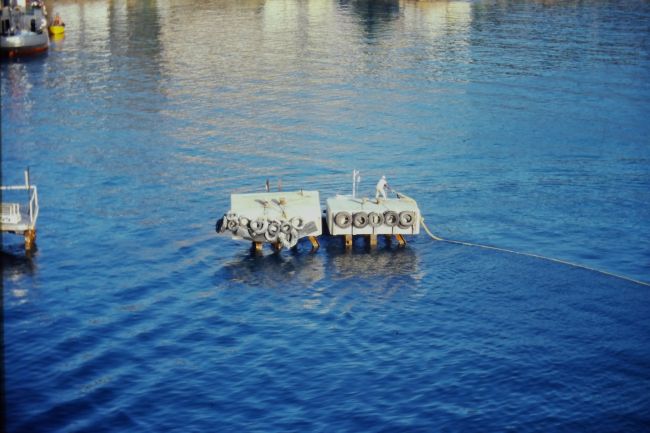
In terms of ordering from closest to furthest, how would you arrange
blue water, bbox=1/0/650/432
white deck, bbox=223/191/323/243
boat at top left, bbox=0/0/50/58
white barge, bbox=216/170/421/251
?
blue water, bbox=1/0/650/432 < white barge, bbox=216/170/421/251 < white deck, bbox=223/191/323/243 < boat at top left, bbox=0/0/50/58

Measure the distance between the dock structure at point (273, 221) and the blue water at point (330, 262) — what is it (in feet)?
5.99

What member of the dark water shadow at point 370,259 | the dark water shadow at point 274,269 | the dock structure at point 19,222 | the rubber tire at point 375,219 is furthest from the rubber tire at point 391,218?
the dock structure at point 19,222

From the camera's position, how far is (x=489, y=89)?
130m

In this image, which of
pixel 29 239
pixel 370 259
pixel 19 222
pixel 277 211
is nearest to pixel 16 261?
pixel 29 239

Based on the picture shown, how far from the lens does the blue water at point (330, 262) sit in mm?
53250

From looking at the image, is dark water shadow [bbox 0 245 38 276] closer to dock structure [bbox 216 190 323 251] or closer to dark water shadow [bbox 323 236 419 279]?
dock structure [bbox 216 190 323 251]

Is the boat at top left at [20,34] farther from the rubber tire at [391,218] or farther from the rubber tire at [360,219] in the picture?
the rubber tire at [391,218]

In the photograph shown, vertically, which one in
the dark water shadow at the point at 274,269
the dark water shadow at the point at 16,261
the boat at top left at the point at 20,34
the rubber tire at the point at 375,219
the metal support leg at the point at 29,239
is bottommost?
the dark water shadow at the point at 274,269

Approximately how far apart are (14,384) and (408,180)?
47105 millimetres

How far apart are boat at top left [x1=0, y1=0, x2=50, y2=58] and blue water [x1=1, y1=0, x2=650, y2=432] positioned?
42.2 ft

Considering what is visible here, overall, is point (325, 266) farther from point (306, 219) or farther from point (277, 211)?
point (277, 211)

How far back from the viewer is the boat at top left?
154 metres

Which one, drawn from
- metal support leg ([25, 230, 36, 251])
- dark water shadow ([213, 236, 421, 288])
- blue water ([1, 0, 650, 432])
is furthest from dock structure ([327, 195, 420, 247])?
metal support leg ([25, 230, 36, 251])

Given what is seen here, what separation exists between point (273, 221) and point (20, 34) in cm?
9989
